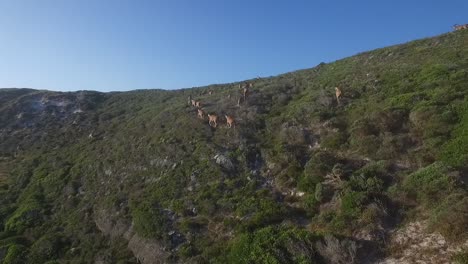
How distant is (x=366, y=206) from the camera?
17734mm

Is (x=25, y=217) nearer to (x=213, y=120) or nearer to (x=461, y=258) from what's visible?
(x=213, y=120)

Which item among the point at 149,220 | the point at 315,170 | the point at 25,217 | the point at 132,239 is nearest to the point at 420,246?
the point at 315,170

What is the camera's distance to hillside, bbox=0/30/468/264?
1669cm

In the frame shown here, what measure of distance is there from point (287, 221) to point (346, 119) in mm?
11090

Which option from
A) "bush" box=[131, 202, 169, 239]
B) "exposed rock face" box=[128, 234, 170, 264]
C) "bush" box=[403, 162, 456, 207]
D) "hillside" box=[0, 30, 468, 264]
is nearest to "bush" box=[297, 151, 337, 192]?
"hillside" box=[0, 30, 468, 264]

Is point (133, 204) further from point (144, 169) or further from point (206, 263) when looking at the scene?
point (206, 263)

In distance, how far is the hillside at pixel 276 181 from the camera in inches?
657

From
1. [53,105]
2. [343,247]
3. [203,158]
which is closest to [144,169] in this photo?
[203,158]

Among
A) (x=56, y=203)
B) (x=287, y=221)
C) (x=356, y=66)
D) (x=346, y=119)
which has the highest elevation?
(x=356, y=66)

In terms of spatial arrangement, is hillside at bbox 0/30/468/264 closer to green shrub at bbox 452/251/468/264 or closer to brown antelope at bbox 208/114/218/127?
green shrub at bbox 452/251/468/264

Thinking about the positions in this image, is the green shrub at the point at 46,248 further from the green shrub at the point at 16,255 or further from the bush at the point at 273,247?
the bush at the point at 273,247

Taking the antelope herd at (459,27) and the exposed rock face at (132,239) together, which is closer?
the exposed rock face at (132,239)

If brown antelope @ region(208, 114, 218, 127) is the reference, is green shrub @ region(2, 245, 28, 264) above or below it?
below

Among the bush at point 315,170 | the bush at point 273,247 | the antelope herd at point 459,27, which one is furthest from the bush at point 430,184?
the antelope herd at point 459,27
